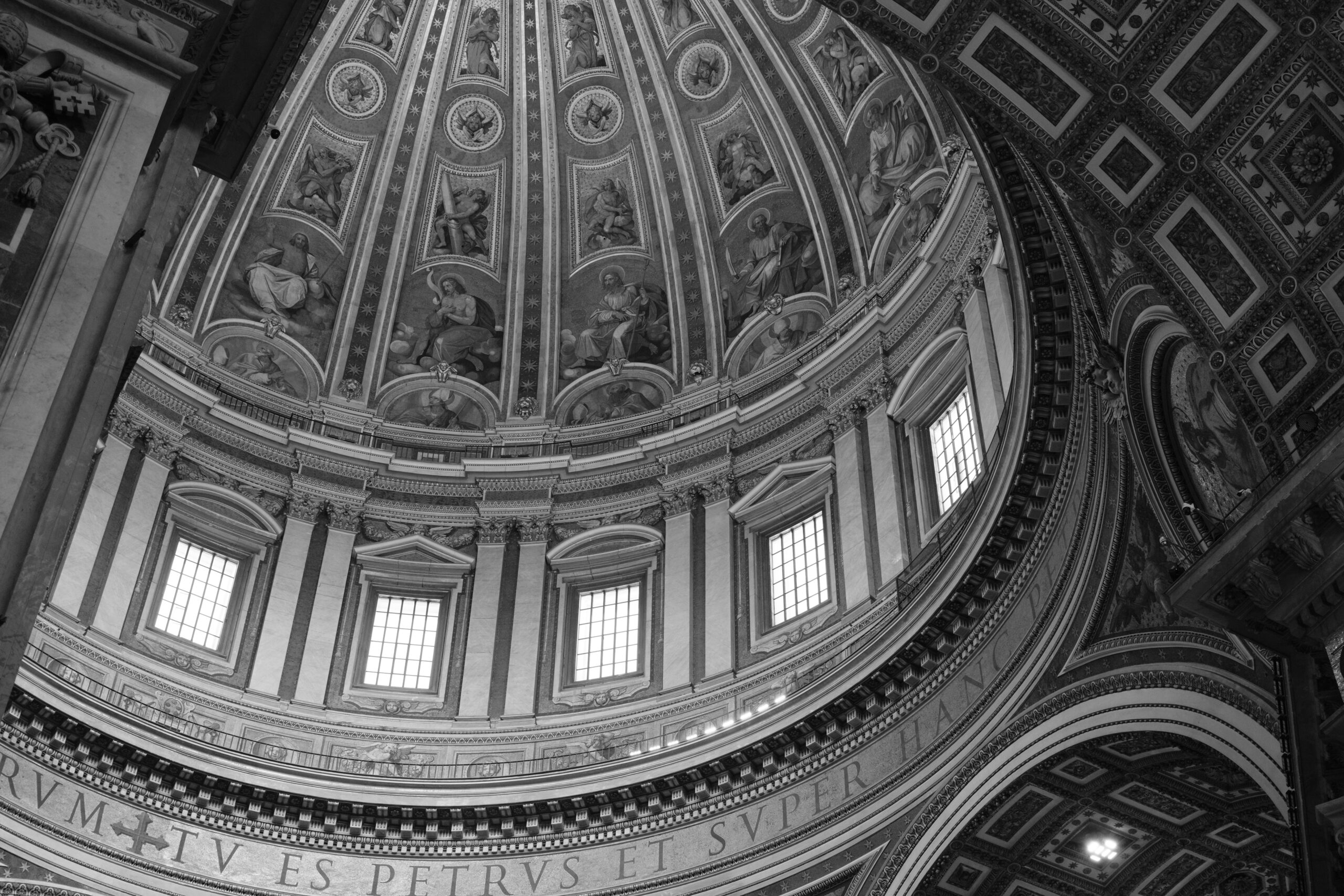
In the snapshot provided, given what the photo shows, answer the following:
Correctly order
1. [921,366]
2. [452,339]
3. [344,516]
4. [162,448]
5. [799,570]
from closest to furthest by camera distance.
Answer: [921,366] → [799,570] → [162,448] → [344,516] → [452,339]

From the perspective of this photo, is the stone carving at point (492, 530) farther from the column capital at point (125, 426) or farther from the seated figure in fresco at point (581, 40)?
the seated figure in fresco at point (581, 40)

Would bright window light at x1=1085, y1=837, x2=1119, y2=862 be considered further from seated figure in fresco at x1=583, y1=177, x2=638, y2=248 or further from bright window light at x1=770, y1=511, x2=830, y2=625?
seated figure in fresco at x1=583, y1=177, x2=638, y2=248

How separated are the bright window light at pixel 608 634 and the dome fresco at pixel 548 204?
4.72m

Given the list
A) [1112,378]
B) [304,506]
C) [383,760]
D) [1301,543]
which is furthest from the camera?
[304,506]

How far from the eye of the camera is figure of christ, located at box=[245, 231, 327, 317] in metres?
32.2

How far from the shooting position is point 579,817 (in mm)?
A: 23672

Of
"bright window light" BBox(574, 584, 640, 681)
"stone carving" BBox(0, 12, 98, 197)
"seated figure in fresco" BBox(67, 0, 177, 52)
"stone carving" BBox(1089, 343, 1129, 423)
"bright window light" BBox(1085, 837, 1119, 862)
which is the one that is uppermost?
"bright window light" BBox(574, 584, 640, 681)

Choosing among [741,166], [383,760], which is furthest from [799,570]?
[741,166]

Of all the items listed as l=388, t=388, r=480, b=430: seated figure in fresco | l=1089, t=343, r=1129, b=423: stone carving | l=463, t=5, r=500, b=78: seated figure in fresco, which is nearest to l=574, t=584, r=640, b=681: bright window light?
l=388, t=388, r=480, b=430: seated figure in fresco

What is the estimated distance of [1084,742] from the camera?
17672 millimetres

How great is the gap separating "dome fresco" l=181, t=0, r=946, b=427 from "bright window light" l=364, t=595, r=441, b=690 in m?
4.84

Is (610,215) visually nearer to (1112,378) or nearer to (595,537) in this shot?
(595,537)

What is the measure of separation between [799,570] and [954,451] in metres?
3.61

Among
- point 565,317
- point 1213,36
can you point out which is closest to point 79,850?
point 565,317
